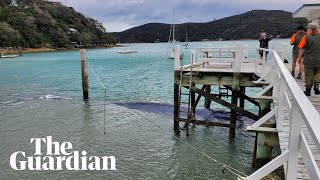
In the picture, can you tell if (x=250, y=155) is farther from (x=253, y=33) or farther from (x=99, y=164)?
(x=253, y=33)

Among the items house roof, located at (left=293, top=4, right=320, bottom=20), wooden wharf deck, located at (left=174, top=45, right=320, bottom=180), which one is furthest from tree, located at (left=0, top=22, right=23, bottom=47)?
house roof, located at (left=293, top=4, right=320, bottom=20)

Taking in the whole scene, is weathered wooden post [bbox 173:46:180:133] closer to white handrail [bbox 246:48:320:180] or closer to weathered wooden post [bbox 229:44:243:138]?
weathered wooden post [bbox 229:44:243:138]

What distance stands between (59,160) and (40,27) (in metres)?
132

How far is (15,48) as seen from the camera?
10119cm

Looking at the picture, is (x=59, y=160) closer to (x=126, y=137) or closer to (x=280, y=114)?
(x=126, y=137)

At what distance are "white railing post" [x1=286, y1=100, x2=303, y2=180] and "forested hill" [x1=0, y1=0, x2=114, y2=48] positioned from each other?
111202 millimetres

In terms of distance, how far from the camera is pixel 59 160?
10.6 m

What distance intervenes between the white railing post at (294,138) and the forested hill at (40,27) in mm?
111202

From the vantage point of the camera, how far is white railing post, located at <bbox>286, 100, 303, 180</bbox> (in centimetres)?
341

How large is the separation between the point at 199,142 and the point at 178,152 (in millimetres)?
1422

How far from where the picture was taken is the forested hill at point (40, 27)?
354 feet

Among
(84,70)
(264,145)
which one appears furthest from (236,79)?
(84,70)

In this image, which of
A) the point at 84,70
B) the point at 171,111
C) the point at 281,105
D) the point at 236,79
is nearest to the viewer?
the point at 281,105

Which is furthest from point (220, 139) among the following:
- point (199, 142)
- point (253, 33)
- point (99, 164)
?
point (253, 33)
